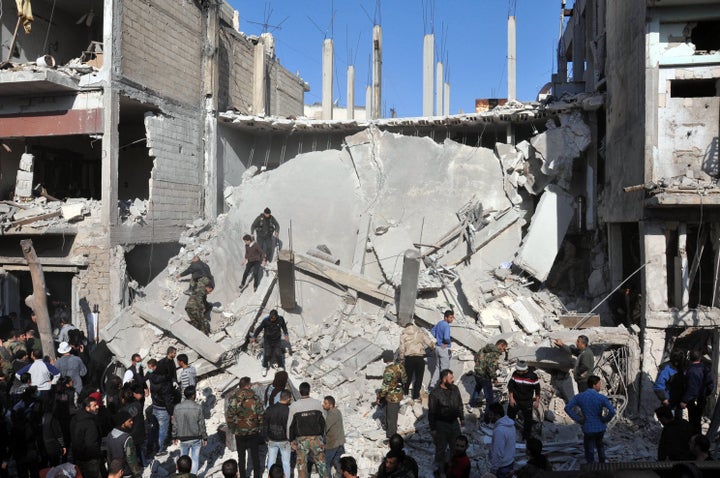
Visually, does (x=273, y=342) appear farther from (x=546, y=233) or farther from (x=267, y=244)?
(x=546, y=233)

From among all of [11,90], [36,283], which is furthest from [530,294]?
[11,90]

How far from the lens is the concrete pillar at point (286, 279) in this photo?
37.0ft

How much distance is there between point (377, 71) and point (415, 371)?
50.5 feet

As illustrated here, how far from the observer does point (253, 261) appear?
1355cm

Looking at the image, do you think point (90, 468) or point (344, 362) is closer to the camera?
point (90, 468)

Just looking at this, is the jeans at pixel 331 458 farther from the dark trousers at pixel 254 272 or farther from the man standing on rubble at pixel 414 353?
the dark trousers at pixel 254 272

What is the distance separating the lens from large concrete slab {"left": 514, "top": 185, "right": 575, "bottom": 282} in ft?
45.8

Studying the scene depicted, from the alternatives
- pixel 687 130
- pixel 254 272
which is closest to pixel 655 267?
pixel 687 130

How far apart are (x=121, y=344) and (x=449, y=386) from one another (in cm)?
771

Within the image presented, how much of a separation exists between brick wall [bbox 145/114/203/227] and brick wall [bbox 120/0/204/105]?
0.94m

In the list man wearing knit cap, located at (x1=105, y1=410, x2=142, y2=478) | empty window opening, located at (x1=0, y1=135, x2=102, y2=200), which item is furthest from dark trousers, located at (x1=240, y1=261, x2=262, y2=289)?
man wearing knit cap, located at (x1=105, y1=410, x2=142, y2=478)

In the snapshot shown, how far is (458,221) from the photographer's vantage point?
15.9 metres

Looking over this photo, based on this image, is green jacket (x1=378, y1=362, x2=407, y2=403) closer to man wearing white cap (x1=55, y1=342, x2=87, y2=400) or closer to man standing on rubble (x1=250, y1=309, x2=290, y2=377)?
man standing on rubble (x1=250, y1=309, x2=290, y2=377)

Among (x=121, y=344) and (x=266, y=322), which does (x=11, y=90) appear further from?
(x=266, y=322)
